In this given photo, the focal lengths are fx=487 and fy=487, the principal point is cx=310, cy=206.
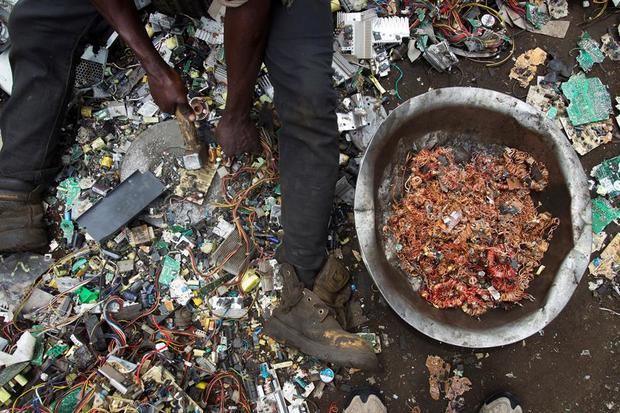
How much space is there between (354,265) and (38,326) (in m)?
1.88

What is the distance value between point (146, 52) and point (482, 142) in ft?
6.37

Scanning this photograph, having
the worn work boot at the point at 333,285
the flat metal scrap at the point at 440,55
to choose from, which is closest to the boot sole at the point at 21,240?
the worn work boot at the point at 333,285

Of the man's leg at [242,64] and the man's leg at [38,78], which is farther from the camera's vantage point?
the man's leg at [38,78]

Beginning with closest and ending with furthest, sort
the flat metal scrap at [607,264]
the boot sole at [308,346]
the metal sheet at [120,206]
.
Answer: the boot sole at [308,346], the metal sheet at [120,206], the flat metal scrap at [607,264]

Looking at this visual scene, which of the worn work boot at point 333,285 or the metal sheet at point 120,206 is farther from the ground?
the metal sheet at point 120,206

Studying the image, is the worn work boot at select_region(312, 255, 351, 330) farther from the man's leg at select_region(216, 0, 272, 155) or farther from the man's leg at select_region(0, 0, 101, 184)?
the man's leg at select_region(0, 0, 101, 184)

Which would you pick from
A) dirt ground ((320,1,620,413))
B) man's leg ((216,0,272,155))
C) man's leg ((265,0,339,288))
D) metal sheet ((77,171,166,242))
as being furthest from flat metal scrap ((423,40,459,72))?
metal sheet ((77,171,166,242))

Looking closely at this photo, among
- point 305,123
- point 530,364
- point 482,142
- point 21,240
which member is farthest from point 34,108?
point 530,364

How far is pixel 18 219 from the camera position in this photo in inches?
111

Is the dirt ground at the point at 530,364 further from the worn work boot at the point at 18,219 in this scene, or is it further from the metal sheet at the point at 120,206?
the worn work boot at the point at 18,219

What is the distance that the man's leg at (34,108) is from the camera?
269 centimetres

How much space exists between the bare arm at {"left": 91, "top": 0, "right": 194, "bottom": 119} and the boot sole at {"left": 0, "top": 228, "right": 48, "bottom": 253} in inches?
44.0

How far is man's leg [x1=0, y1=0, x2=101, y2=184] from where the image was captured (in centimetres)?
266

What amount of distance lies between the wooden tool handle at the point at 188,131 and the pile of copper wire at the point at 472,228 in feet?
4.01
